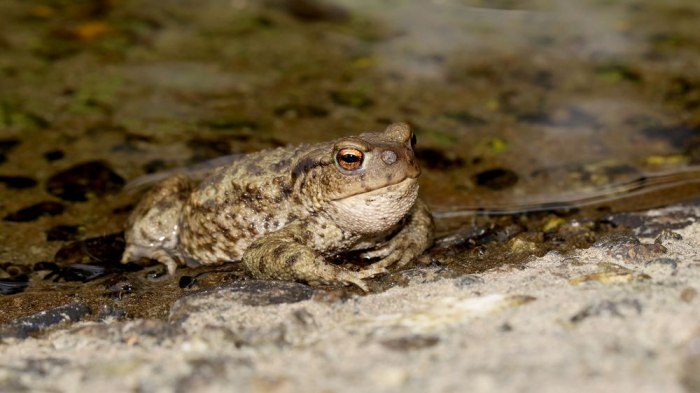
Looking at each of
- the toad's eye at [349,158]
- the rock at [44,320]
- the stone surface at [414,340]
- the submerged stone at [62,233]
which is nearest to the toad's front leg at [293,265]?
the stone surface at [414,340]

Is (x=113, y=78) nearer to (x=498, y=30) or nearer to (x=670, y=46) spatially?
(x=498, y=30)

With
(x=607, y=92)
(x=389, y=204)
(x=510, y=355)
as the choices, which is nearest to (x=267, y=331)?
(x=510, y=355)

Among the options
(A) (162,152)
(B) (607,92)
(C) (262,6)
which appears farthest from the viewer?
(C) (262,6)

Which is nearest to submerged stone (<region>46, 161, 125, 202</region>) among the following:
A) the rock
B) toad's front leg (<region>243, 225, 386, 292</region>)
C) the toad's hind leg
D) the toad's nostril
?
the toad's hind leg

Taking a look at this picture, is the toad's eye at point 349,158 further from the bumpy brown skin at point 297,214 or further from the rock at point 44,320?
the rock at point 44,320

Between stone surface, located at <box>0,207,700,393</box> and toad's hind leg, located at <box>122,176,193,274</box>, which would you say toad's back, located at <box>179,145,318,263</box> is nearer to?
toad's hind leg, located at <box>122,176,193,274</box>

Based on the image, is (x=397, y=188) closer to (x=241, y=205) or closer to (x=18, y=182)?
(x=241, y=205)

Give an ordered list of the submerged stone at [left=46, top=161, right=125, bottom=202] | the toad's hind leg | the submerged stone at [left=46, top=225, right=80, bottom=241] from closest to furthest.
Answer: the toad's hind leg, the submerged stone at [left=46, top=225, right=80, bottom=241], the submerged stone at [left=46, top=161, right=125, bottom=202]
